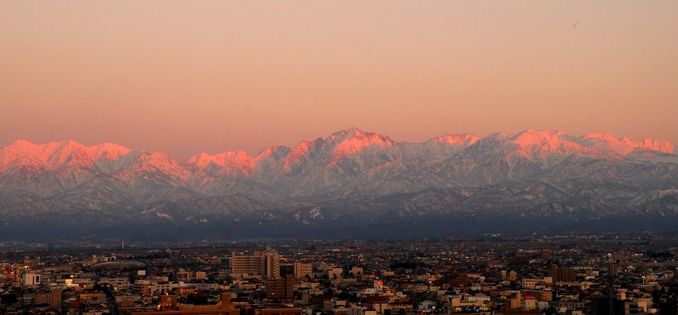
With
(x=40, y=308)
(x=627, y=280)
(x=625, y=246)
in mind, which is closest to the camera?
(x=40, y=308)

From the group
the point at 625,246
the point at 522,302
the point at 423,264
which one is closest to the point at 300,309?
the point at 522,302

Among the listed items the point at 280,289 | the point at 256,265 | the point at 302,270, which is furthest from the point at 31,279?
the point at 280,289

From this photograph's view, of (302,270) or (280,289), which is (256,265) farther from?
(280,289)

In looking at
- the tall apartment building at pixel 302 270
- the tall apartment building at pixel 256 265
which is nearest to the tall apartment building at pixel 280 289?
the tall apartment building at pixel 302 270

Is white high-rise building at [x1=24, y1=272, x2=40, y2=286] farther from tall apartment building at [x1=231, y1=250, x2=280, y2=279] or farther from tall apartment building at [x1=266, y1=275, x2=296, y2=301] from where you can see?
tall apartment building at [x1=266, y1=275, x2=296, y2=301]

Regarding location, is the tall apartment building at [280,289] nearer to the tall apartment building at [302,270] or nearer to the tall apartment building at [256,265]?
the tall apartment building at [302,270]

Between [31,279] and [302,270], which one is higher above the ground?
[302,270]

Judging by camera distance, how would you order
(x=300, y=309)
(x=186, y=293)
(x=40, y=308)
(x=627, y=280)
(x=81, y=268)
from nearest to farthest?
(x=300, y=309), (x=40, y=308), (x=186, y=293), (x=627, y=280), (x=81, y=268)

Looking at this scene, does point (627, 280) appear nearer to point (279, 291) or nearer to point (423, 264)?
point (279, 291)

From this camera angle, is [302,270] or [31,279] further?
[302,270]
